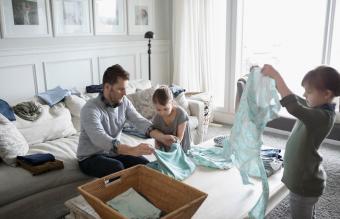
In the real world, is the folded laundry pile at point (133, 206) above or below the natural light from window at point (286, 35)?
below

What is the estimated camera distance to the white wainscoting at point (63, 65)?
315 centimetres

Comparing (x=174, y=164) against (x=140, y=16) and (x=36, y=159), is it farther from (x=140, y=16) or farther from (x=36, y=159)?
(x=140, y=16)

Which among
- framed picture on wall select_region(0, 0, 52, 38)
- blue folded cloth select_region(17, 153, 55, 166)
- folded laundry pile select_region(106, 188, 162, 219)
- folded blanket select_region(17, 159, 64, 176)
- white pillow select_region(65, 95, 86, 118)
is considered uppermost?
framed picture on wall select_region(0, 0, 52, 38)

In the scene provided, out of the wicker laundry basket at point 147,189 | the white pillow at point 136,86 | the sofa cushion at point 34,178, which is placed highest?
the white pillow at point 136,86

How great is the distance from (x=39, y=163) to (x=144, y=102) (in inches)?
54.5

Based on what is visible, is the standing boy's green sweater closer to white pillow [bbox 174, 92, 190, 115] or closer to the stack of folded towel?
the stack of folded towel

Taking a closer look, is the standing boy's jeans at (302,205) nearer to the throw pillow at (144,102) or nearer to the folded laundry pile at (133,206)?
the folded laundry pile at (133,206)

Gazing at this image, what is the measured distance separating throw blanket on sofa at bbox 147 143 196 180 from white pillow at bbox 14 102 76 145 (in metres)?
1.12

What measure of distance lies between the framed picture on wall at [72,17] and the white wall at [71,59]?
0.28ft

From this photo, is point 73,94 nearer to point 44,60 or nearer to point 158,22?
point 44,60

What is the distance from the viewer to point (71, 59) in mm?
3629

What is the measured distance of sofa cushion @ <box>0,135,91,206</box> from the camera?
195cm

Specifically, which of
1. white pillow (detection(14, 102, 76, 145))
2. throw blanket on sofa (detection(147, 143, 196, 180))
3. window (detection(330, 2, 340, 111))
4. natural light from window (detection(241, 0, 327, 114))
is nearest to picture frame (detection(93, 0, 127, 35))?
white pillow (detection(14, 102, 76, 145))

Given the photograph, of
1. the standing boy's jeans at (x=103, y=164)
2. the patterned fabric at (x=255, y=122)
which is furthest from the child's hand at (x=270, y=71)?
the standing boy's jeans at (x=103, y=164)
